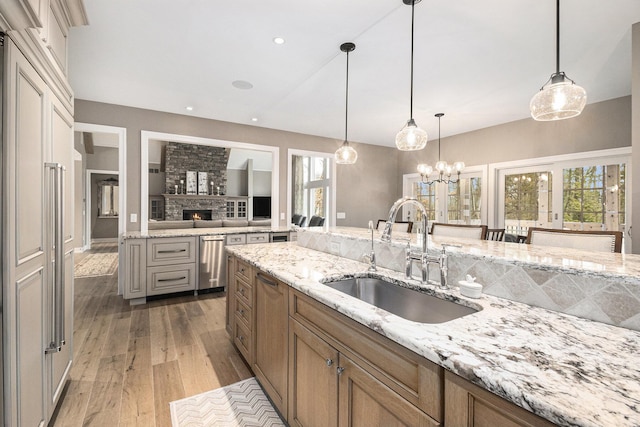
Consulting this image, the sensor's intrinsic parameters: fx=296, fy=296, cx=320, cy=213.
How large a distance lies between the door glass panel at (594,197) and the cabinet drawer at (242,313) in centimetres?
456

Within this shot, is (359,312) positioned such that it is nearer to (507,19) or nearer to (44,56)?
(44,56)

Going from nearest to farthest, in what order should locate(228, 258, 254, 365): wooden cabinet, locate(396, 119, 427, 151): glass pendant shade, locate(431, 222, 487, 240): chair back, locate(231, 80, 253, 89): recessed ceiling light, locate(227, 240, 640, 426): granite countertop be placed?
1. locate(227, 240, 640, 426): granite countertop
2. locate(228, 258, 254, 365): wooden cabinet
3. locate(396, 119, 427, 151): glass pendant shade
4. locate(431, 222, 487, 240): chair back
5. locate(231, 80, 253, 89): recessed ceiling light

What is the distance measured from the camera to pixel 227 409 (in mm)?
1810

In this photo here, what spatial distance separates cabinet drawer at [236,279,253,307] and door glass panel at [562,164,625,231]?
4.55 meters

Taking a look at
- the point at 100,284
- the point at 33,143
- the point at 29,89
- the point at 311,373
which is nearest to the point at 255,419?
the point at 311,373

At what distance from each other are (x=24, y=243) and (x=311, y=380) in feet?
4.49

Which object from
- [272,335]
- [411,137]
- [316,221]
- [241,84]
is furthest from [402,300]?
[316,221]

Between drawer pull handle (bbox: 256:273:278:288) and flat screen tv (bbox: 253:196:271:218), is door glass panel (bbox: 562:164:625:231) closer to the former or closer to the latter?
drawer pull handle (bbox: 256:273:278:288)

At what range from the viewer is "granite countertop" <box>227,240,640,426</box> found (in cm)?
57

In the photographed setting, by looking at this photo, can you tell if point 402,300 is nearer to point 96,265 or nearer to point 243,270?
point 243,270

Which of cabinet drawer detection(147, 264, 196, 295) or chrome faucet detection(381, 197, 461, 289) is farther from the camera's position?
cabinet drawer detection(147, 264, 196, 295)

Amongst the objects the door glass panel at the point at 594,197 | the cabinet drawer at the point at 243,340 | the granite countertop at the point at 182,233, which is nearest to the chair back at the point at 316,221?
the granite countertop at the point at 182,233

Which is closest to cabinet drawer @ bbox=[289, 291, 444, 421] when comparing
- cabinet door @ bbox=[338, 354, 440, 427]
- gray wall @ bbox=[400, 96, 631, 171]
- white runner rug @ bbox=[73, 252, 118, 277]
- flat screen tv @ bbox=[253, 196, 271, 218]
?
cabinet door @ bbox=[338, 354, 440, 427]

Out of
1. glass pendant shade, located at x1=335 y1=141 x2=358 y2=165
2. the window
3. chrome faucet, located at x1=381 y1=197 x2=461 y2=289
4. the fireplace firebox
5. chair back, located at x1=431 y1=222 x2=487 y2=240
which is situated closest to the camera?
chrome faucet, located at x1=381 y1=197 x2=461 y2=289
